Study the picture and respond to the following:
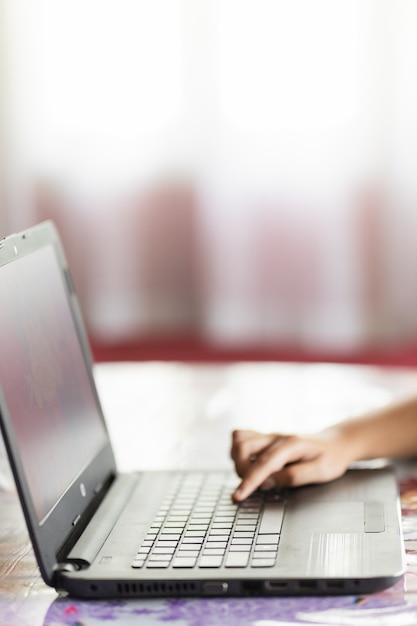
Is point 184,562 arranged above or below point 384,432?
above

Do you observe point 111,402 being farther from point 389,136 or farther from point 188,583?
point 389,136

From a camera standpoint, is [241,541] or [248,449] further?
[248,449]

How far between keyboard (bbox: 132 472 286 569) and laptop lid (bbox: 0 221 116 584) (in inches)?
2.9

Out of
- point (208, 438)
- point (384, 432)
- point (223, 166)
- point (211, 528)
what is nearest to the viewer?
point (211, 528)

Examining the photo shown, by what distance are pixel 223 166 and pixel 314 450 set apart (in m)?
2.80

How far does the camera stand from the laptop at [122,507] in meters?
0.81

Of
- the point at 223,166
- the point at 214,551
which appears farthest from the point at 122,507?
the point at 223,166

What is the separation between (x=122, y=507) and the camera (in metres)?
1.01

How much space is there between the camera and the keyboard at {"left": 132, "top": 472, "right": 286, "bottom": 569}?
2.73 ft

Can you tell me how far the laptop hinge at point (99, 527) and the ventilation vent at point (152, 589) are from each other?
43 mm

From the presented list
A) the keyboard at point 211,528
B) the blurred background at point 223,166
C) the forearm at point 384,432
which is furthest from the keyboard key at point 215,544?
the blurred background at point 223,166

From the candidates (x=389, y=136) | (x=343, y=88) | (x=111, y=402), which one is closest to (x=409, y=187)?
(x=389, y=136)

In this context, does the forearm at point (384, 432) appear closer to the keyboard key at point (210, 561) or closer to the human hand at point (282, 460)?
the human hand at point (282, 460)

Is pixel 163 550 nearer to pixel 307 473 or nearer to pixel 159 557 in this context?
pixel 159 557
